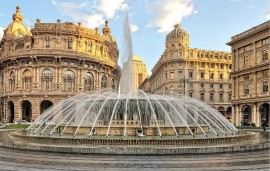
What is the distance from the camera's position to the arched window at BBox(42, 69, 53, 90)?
180 ft

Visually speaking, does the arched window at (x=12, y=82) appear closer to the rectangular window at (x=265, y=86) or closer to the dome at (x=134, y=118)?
the dome at (x=134, y=118)

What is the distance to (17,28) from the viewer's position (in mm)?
68750

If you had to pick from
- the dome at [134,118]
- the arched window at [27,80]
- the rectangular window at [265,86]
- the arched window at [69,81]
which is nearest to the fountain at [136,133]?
the dome at [134,118]

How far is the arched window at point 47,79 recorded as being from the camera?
5498 cm

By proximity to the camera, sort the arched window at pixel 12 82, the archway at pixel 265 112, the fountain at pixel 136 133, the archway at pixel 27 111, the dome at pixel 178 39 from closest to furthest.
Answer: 1. the fountain at pixel 136 133
2. the archway at pixel 265 112
3. the arched window at pixel 12 82
4. the archway at pixel 27 111
5. the dome at pixel 178 39

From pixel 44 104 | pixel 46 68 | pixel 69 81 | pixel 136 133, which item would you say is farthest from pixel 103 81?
pixel 136 133

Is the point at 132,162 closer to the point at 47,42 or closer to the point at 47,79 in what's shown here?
the point at 47,79

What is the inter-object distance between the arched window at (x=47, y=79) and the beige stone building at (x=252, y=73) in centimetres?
3559

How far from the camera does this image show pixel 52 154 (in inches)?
453

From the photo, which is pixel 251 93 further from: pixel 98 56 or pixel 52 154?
pixel 52 154

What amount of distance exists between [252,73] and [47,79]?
38513mm

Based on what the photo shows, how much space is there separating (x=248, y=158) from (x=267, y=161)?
28.6 inches

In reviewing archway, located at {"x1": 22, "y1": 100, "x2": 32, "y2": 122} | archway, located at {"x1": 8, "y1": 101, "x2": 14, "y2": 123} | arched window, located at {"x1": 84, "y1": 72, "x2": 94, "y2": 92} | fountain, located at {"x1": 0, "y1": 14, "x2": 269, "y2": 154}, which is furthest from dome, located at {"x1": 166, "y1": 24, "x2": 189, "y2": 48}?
fountain, located at {"x1": 0, "y1": 14, "x2": 269, "y2": 154}

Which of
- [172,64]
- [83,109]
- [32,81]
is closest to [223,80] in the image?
[172,64]
